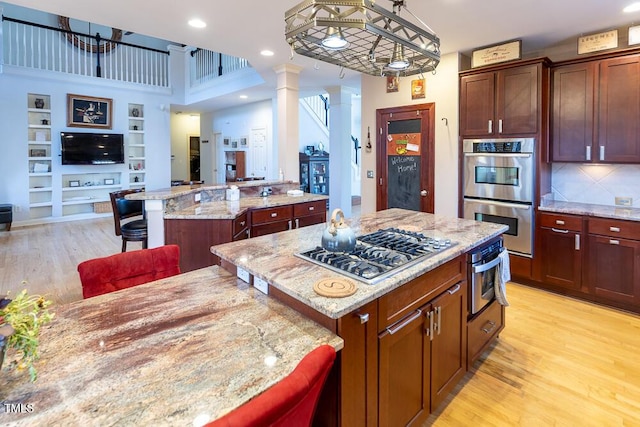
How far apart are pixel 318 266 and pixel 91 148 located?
331 inches

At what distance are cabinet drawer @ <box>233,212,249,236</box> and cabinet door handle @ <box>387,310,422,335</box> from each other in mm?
2152

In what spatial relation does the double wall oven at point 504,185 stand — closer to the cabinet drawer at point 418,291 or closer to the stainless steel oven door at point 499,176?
the stainless steel oven door at point 499,176

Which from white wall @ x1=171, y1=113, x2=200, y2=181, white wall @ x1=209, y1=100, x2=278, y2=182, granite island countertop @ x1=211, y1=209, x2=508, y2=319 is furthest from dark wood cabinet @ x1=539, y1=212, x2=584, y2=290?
white wall @ x1=171, y1=113, x2=200, y2=181

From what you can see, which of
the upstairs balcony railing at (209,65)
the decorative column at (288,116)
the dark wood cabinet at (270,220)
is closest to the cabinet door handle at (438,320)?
the dark wood cabinet at (270,220)

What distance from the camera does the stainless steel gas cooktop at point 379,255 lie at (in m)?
1.62

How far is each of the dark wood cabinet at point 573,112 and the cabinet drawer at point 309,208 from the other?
8.82ft

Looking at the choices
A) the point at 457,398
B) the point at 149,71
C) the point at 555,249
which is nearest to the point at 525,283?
the point at 555,249

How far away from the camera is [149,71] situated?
30.0 feet

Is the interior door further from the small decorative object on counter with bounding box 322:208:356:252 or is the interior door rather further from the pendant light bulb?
the small decorative object on counter with bounding box 322:208:356:252

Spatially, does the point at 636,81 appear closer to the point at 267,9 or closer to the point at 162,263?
the point at 267,9

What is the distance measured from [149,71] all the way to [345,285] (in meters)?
9.71

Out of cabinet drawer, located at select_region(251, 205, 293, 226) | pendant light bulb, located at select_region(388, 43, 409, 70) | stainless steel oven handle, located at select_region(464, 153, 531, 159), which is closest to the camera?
pendant light bulb, located at select_region(388, 43, 409, 70)

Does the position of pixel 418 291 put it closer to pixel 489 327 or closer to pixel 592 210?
pixel 489 327

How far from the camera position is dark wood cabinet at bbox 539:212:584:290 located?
3.58 metres
